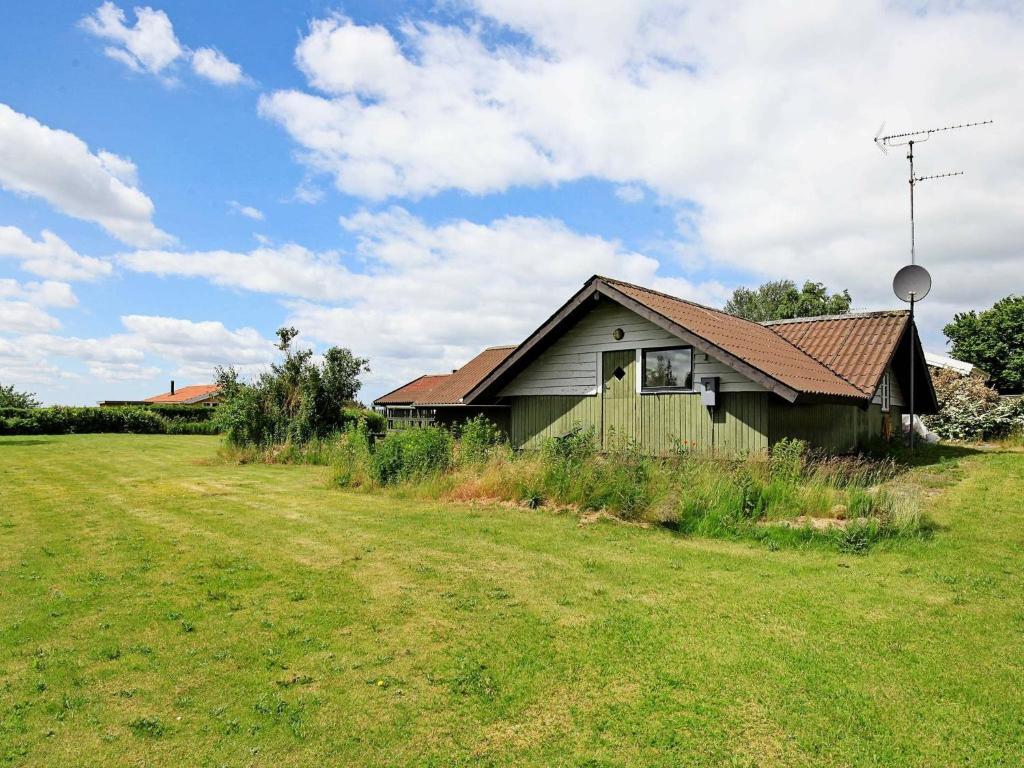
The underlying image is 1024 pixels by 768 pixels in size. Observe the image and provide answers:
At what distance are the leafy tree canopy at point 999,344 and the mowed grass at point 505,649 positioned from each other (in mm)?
41447

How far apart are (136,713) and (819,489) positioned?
8.92 meters

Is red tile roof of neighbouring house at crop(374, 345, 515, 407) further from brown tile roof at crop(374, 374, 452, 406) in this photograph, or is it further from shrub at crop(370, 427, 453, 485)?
shrub at crop(370, 427, 453, 485)

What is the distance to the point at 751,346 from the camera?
14.2m

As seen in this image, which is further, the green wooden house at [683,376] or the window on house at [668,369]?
the window on house at [668,369]

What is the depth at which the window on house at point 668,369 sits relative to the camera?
548 inches

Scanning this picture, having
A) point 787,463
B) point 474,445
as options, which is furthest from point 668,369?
point 474,445

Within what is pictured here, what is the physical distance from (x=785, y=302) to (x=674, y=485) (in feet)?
153

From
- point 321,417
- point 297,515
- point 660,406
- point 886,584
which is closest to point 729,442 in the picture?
point 660,406

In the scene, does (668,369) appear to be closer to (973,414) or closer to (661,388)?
(661,388)

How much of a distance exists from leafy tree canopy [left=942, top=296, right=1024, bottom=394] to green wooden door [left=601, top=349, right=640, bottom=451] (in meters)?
38.4

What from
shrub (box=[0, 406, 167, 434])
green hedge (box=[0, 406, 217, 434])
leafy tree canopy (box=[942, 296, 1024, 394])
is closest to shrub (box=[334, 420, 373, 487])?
green hedge (box=[0, 406, 217, 434])

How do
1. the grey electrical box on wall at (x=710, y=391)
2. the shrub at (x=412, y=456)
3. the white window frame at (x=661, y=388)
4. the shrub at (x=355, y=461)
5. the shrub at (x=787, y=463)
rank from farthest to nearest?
A: the shrub at (x=355, y=461) < the white window frame at (x=661, y=388) < the shrub at (x=412, y=456) < the grey electrical box on wall at (x=710, y=391) < the shrub at (x=787, y=463)

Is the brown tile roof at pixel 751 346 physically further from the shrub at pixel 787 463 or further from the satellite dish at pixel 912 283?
the satellite dish at pixel 912 283

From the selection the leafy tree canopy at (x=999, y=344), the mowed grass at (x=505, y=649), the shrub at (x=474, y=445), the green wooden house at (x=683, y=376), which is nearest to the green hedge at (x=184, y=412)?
the green wooden house at (x=683, y=376)
